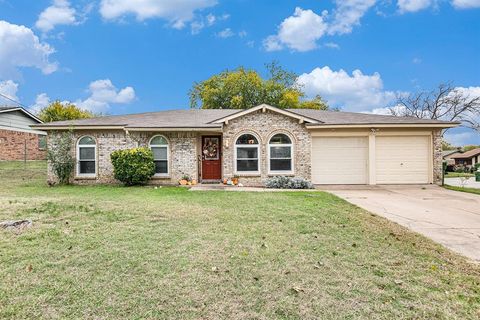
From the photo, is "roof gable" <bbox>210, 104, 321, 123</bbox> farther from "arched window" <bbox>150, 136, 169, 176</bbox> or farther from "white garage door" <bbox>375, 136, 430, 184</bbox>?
"white garage door" <bbox>375, 136, 430, 184</bbox>

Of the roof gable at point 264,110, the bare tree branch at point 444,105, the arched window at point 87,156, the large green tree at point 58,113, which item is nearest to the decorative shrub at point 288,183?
the roof gable at point 264,110

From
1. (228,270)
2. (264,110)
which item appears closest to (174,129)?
(264,110)

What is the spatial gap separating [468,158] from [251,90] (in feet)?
111

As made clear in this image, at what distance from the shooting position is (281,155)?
1266 cm

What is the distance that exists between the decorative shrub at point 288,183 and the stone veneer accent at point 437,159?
19.6 ft

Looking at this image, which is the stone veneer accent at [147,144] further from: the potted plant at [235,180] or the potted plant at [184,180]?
the potted plant at [235,180]

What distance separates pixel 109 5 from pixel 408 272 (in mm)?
18131

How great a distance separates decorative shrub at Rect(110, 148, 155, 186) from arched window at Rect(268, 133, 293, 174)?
18.0 ft

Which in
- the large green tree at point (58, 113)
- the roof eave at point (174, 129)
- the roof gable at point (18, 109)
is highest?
the large green tree at point (58, 113)

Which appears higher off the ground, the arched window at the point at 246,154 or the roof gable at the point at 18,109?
the roof gable at the point at 18,109

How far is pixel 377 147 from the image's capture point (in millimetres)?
12820

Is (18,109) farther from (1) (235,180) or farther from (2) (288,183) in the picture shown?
(2) (288,183)

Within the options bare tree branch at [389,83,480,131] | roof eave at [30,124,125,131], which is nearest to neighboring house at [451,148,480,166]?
bare tree branch at [389,83,480,131]

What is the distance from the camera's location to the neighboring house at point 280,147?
1253 cm
